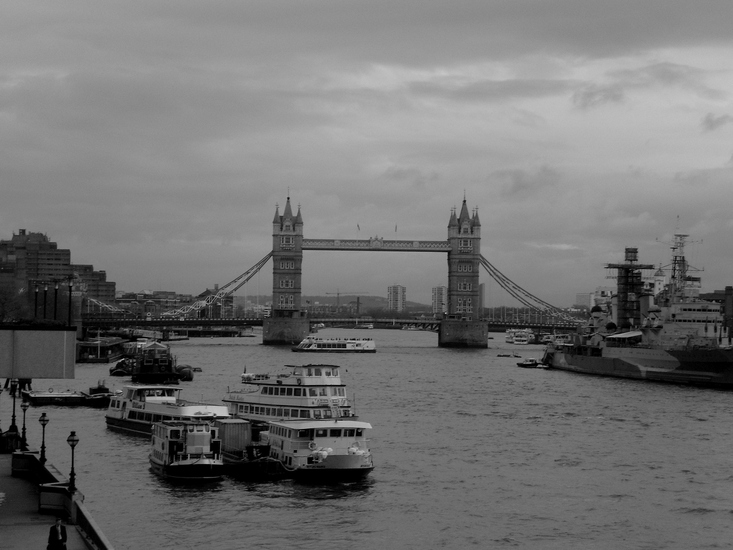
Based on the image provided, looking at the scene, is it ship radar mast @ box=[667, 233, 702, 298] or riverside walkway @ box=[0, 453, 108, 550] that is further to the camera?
ship radar mast @ box=[667, 233, 702, 298]

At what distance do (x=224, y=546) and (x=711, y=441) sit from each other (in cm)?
2634

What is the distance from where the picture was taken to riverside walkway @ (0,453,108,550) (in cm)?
2230

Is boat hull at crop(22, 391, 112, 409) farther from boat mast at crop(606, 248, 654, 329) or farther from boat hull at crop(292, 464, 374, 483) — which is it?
boat mast at crop(606, 248, 654, 329)

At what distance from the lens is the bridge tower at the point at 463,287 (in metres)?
148

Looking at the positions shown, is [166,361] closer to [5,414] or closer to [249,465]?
[5,414]

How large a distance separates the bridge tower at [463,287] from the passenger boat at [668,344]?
40.0 metres

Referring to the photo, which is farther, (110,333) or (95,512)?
(110,333)

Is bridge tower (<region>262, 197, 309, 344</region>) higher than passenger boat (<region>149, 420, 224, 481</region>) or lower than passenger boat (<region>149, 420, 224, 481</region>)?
higher

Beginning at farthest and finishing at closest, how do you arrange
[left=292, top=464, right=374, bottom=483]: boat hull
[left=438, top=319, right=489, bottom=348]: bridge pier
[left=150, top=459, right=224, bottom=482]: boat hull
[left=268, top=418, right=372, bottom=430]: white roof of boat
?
1. [left=438, top=319, right=489, bottom=348]: bridge pier
2. [left=268, top=418, right=372, bottom=430]: white roof of boat
3. [left=292, top=464, right=374, bottom=483]: boat hull
4. [left=150, top=459, right=224, bottom=482]: boat hull

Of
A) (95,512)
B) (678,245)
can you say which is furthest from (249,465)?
(678,245)

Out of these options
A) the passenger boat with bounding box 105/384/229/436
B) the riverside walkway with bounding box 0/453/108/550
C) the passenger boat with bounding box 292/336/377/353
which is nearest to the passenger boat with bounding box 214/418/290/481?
the passenger boat with bounding box 105/384/229/436

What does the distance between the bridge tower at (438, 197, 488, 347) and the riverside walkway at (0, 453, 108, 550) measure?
120m

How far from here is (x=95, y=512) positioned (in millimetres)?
32188

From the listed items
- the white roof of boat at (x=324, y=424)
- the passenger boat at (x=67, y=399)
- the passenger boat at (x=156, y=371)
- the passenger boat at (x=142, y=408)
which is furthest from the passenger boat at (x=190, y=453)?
the passenger boat at (x=156, y=371)
